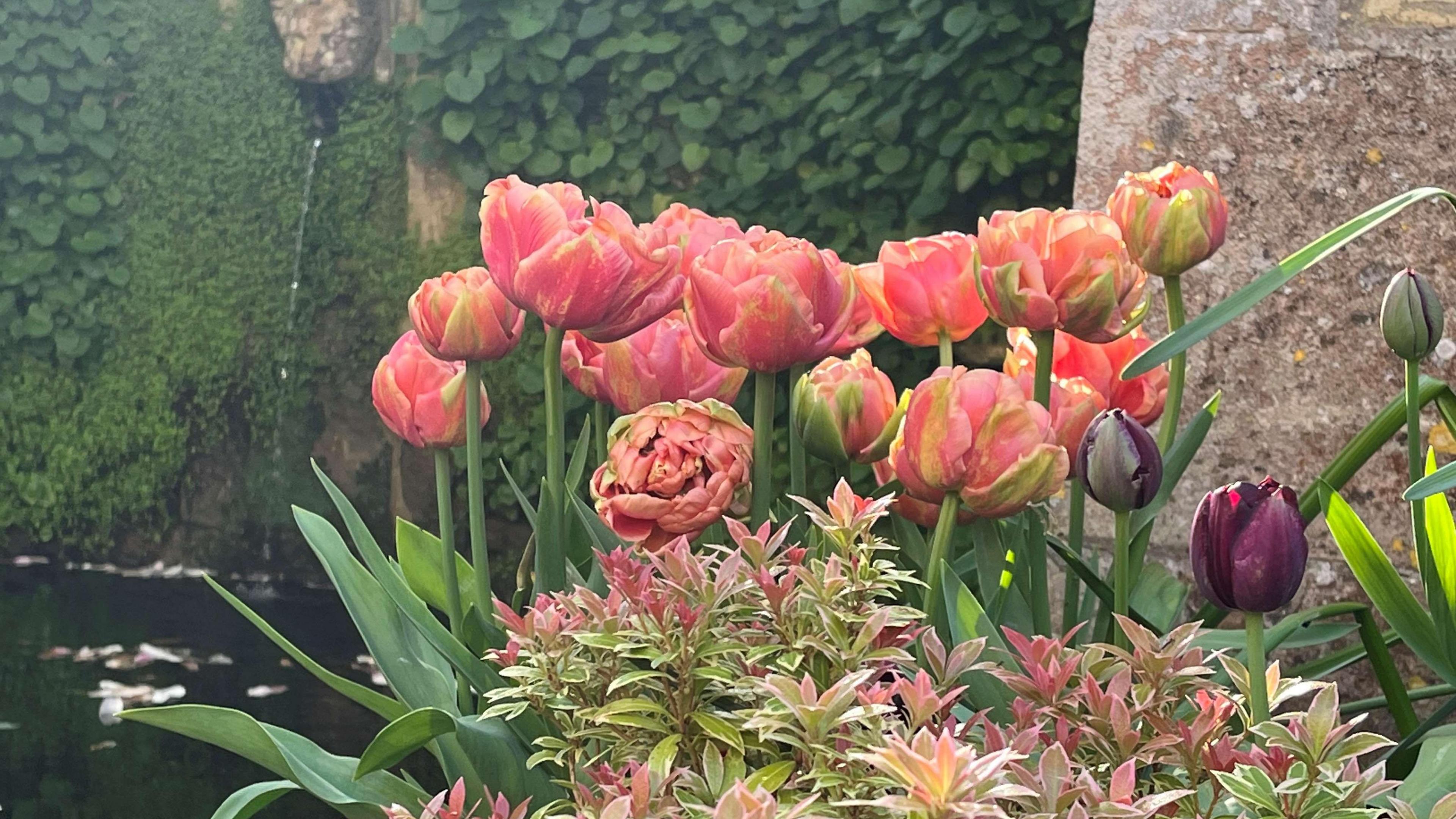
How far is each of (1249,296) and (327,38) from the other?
4118 mm

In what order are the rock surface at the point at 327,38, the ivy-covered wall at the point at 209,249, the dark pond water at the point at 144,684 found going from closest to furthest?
1. the dark pond water at the point at 144,684
2. the ivy-covered wall at the point at 209,249
3. the rock surface at the point at 327,38

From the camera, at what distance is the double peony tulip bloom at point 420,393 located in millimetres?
890

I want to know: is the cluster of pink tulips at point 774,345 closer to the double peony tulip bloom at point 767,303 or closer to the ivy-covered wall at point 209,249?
the double peony tulip bloom at point 767,303

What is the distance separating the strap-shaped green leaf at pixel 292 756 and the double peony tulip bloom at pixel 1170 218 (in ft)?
2.00

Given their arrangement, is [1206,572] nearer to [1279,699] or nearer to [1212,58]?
[1279,699]

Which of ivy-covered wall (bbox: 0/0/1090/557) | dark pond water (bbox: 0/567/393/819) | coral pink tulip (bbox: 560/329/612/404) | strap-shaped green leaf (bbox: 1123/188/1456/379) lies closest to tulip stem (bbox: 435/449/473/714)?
coral pink tulip (bbox: 560/329/612/404)

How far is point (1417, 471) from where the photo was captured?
34.4 inches

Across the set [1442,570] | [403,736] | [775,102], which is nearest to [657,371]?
[403,736]

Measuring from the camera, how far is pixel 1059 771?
0.45 m

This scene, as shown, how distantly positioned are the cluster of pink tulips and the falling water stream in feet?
12.1

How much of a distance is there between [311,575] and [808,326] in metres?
3.93

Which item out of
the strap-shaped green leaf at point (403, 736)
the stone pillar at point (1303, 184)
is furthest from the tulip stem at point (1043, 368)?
the stone pillar at point (1303, 184)

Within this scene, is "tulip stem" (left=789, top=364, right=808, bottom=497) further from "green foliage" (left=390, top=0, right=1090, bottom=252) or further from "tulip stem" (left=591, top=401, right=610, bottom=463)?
"green foliage" (left=390, top=0, right=1090, bottom=252)

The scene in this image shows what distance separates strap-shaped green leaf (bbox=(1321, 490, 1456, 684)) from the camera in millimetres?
815
